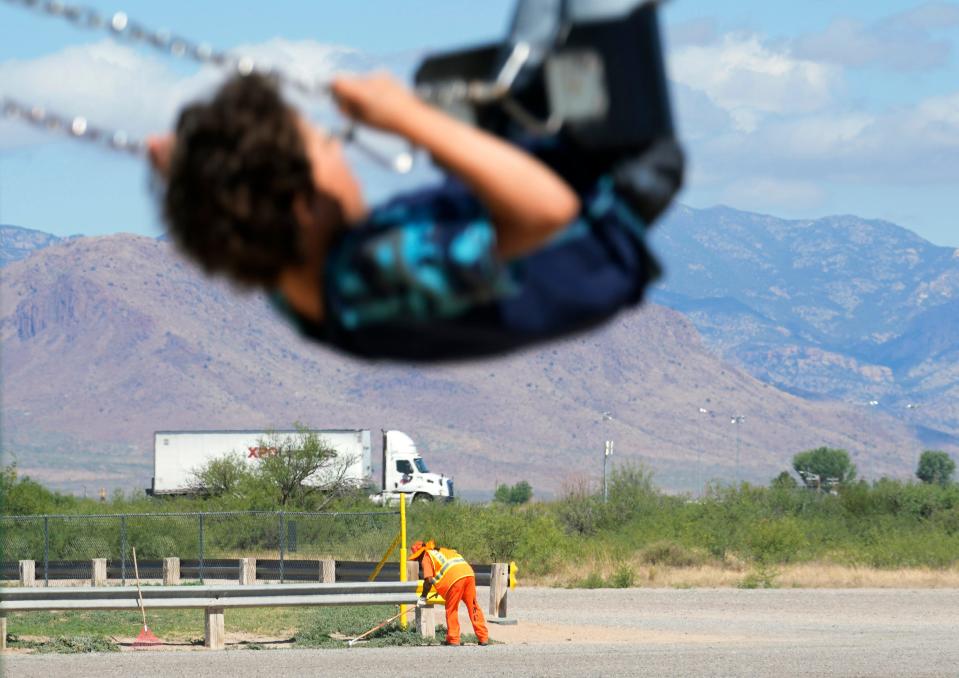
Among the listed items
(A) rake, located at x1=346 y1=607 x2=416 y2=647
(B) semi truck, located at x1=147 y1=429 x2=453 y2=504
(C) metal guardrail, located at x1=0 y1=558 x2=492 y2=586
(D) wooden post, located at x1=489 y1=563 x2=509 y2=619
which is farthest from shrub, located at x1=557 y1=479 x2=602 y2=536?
(A) rake, located at x1=346 y1=607 x2=416 y2=647

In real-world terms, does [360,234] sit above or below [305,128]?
below

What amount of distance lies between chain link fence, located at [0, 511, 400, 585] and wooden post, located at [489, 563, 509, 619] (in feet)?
45.3

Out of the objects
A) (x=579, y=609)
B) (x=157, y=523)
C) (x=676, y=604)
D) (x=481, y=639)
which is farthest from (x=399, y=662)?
(x=157, y=523)

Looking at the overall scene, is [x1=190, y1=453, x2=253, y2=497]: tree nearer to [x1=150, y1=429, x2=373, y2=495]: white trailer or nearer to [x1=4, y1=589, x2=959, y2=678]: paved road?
[x1=150, y1=429, x2=373, y2=495]: white trailer

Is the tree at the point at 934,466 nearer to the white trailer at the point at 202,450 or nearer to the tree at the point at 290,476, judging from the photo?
the white trailer at the point at 202,450

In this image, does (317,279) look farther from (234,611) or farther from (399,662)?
(234,611)

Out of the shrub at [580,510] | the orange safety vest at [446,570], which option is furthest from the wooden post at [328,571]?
the shrub at [580,510]

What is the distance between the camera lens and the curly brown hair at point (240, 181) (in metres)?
1.56

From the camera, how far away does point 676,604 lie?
39.8 metres

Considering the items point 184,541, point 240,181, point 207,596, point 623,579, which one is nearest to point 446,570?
point 207,596

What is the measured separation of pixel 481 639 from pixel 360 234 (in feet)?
83.5

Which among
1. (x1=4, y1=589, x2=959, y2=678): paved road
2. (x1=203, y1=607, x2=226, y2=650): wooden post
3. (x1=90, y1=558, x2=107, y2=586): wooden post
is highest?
(x1=90, y1=558, x2=107, y2=586): wooden post

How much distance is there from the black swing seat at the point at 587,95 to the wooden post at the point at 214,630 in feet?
84.6

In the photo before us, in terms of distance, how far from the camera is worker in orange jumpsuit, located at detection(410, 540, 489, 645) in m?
25.9
